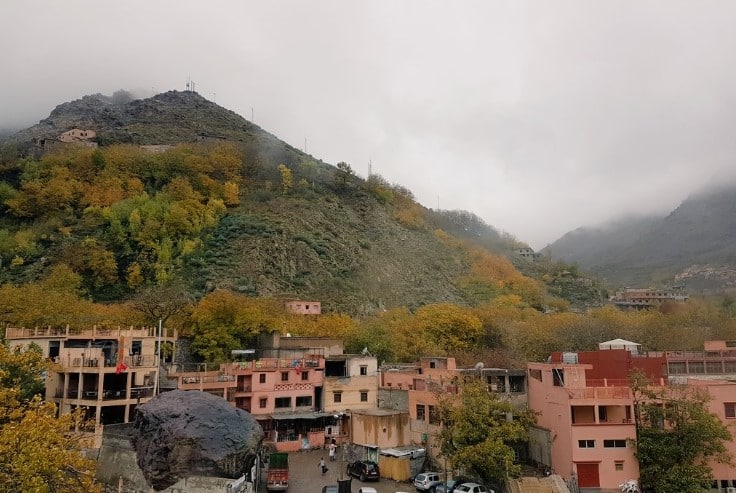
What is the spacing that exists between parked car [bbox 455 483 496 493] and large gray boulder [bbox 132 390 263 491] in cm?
982

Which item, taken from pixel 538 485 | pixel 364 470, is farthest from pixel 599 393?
pixel 364 470

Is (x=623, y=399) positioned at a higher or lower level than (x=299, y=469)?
higher

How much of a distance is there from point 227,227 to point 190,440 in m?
60.3

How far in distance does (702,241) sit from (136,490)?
148 meters

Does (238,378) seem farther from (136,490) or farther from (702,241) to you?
(702,241)

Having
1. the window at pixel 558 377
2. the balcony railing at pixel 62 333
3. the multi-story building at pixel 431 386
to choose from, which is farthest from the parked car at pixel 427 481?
the balcony railing at pixel 62 333

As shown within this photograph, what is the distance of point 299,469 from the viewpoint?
3203 centimetres

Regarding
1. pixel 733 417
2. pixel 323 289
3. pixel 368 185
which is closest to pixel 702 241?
pixel 368 185

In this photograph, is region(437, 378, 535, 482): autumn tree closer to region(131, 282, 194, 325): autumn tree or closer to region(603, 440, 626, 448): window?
region(603, 440, 626, 448): window

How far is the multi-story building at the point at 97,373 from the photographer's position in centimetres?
3256

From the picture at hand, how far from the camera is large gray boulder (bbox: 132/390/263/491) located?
25766 millimetres

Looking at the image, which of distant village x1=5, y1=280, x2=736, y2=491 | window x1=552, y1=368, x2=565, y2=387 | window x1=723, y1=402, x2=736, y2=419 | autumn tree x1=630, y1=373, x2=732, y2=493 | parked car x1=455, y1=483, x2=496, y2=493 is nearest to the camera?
parked car x1=455, y1=483, x2=496, y2=493

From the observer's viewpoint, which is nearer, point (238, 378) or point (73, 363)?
point (73, 363)

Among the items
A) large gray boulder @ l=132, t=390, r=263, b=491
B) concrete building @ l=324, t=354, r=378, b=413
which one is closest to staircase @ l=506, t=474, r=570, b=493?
large gray boulder @ l=132, t=390, r=263, b=491
